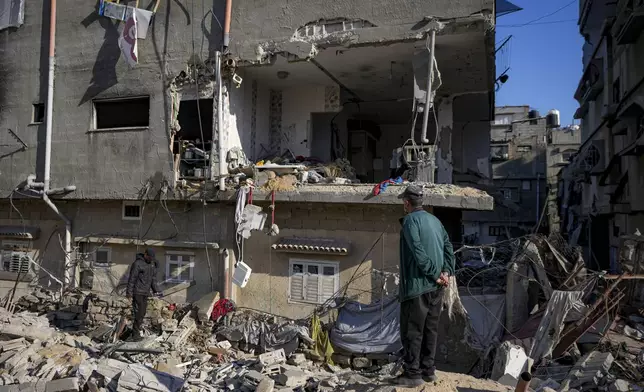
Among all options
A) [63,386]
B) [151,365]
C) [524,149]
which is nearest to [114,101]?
[151,365]

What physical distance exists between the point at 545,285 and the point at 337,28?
680 cm

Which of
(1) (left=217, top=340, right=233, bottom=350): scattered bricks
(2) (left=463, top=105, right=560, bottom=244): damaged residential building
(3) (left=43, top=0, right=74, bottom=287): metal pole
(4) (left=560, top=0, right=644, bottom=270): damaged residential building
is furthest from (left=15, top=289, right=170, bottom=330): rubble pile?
(2) (left=463, top=105, right=560, bottom=244): damaged residential building

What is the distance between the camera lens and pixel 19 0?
1344 centimetres

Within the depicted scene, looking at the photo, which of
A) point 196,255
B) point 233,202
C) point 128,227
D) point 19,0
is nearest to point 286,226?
point 233,202

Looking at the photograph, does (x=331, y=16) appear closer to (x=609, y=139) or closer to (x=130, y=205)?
(x=130, y=205)

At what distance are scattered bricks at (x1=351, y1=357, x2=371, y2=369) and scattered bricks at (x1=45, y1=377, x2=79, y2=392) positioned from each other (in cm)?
488

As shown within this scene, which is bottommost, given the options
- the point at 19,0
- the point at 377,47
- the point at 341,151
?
the point at 341,151

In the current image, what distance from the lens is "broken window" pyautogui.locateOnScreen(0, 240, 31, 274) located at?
1335cm

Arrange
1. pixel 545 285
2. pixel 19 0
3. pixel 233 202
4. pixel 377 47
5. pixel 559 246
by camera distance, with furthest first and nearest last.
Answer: pixel 19 0, pixel 233 202, pixel 377 47, pixel 559 246, pixel 545 285

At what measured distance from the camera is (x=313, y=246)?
10.6 meters

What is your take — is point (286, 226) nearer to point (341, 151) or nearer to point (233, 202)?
point (233, 202)

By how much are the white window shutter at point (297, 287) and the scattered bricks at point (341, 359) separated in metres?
1.67

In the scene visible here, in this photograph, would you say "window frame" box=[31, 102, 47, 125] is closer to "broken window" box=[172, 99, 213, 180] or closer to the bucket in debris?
"broken window" box=[172, 99, 213, 180]

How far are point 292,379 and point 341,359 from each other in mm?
2686
